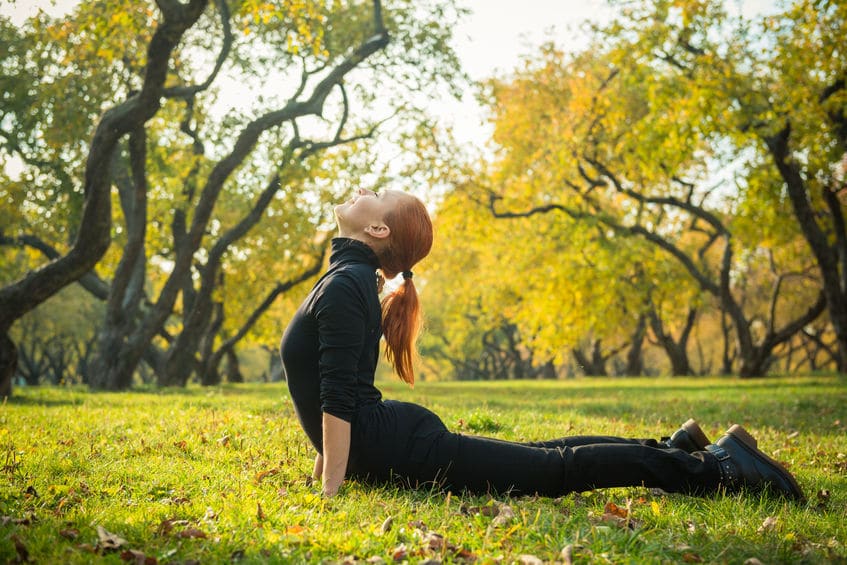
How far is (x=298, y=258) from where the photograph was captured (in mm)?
27297

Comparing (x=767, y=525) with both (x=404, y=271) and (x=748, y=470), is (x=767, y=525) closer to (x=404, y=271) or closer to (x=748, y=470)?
(x=748, y=470)

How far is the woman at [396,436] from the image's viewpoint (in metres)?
4.44

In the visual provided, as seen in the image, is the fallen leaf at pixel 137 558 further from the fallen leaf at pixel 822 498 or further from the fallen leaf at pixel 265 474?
the fallen leaf at pixel 822 498

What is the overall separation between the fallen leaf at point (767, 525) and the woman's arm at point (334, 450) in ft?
7.93

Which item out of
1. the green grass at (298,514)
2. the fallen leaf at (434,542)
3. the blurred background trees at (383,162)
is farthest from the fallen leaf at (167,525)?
the blurred background trees at (383,162)

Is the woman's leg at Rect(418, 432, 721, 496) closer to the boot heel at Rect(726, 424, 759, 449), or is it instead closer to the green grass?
the green grass

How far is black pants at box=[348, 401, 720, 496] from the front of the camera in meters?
4.57

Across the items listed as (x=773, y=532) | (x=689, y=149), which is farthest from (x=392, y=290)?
(x=689, y=149)

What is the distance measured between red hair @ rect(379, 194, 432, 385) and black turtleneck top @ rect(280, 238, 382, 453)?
0.15 m

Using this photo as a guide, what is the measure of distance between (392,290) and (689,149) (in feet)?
53.0

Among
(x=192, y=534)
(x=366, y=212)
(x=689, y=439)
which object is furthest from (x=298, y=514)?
(x=689, y=439)

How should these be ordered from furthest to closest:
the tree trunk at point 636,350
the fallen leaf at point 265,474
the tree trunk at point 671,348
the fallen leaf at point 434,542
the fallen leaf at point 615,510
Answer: the tree trunk at point 636,350, the tree trunk at point 671,348, the fallen leaf at point 265,474, the fallen leaf at point 615,510, the fallen leaf at point 434,542

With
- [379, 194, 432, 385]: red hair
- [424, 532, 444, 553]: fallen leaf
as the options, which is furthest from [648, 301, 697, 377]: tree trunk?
[424, 532, 444, 553]: fallen leaf

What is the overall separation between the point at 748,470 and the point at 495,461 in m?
1.71
